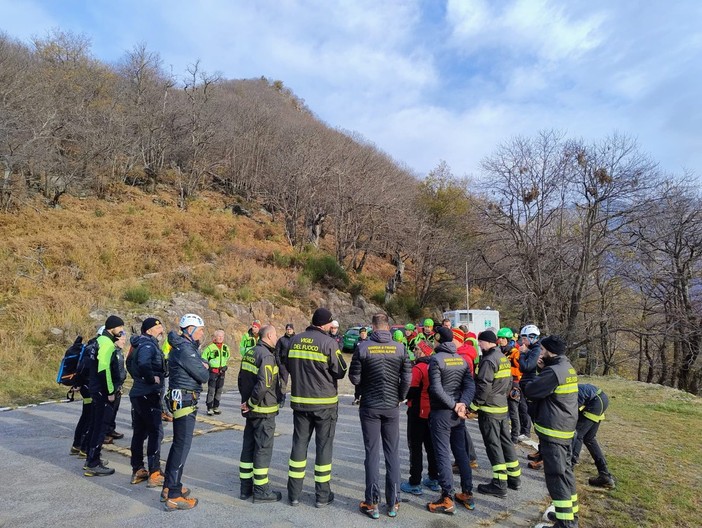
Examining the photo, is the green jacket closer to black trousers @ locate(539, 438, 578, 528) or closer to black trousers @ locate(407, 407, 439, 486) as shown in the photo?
black trousers @ locate(407, 407, 439, 486)

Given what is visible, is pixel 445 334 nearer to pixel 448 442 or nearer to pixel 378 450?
pixel 448 442

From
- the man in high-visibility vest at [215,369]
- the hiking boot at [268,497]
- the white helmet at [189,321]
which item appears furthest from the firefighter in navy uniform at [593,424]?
the man in high-visibility vest at [215,369]

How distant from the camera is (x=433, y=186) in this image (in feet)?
126

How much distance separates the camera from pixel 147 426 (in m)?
5.40

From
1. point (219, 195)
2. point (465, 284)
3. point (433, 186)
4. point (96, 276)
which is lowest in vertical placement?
point (96, 276)

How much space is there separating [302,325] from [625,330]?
17.6 m

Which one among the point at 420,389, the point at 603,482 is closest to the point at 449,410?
the point at 420,389

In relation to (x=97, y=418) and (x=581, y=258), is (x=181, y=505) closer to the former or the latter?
(x=97, y=418)

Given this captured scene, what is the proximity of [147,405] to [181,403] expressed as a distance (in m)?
0.79

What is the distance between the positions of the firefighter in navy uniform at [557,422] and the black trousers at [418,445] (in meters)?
1.43

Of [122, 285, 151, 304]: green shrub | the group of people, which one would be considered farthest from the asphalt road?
[122, 285, 151, 304]: green shrub

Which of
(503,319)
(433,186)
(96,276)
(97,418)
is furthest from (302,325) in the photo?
(433,186)

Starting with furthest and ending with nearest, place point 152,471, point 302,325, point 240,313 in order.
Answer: point 302,325
point 240,313
point 152,471

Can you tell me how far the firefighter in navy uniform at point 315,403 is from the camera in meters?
4.87
